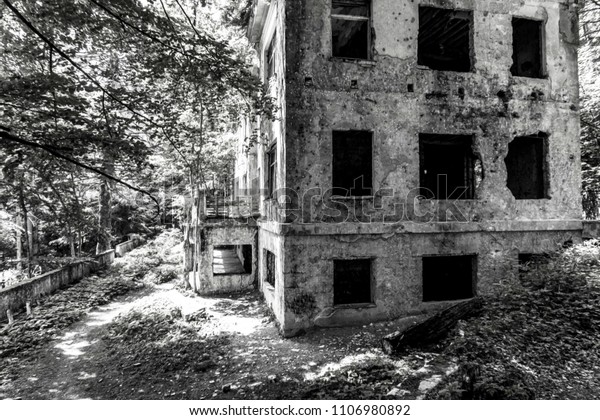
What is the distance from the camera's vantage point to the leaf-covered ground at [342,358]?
5.37m

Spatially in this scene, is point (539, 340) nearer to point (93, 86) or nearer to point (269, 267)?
point (269, 267)

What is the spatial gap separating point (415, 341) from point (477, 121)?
20.3 feet

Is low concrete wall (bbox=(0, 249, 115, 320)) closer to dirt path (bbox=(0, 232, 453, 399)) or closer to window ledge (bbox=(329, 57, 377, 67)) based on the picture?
dirt path (bbox=(0, 232, 453, 399))

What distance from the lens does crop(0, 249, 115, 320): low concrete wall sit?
9906 mm

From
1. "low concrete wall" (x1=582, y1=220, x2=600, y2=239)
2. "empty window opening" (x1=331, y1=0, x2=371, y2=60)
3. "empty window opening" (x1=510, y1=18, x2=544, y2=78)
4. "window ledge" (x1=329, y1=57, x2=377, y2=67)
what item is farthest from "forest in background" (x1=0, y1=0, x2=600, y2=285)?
"low concrete wall" (x1=582, y1=220, x2=600, y2=239)

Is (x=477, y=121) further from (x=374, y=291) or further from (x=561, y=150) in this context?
(x=374, y=291)

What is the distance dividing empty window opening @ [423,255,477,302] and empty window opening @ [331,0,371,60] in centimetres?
608

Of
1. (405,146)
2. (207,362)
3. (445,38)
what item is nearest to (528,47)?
(445,38)

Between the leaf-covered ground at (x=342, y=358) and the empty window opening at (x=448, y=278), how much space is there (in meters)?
1.35

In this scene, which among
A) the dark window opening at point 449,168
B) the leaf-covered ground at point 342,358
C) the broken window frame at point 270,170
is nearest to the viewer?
the leaf-covered ground at point 342,358

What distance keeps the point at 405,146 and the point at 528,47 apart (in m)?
5.61

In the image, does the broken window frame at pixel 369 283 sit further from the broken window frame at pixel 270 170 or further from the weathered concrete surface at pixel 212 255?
the weathered concrete surface at pixel 212 255

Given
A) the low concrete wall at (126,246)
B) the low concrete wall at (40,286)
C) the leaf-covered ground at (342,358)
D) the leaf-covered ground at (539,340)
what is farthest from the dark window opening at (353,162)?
the low concrete wall at (126,246)

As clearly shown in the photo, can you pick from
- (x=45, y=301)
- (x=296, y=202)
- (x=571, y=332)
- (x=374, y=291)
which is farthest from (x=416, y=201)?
(x=45, y=301)
